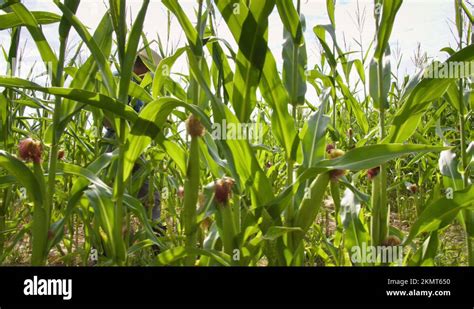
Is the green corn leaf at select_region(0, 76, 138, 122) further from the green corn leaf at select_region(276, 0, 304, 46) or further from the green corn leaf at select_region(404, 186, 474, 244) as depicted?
the green corn leaf at select_region(404, 186, 474, 244)

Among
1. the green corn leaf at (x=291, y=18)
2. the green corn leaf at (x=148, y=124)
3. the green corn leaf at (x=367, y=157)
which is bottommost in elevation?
the green corn leaf at (x=367, y=157)

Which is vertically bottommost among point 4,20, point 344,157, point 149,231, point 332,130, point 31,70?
point 149,231

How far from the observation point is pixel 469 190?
1.10m

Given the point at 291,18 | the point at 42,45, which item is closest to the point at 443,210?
the point at 291,18

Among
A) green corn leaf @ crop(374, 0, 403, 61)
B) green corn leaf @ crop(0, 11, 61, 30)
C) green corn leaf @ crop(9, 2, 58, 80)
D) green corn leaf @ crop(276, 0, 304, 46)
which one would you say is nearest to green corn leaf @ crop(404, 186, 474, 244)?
green corn leaf @ crop(374, 0, 403, 61)

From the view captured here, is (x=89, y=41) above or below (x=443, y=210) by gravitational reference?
above

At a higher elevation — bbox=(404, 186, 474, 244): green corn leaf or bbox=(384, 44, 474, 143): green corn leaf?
bbox=(384, 44, 474, 143): green corn leaf

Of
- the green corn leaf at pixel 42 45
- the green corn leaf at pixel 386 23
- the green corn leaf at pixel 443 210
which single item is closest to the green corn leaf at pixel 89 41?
the green corn leaf at pixel 42 45

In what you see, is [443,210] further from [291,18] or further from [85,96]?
[85,96]

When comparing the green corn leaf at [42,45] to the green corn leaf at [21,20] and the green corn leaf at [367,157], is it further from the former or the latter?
the green corn leaf at [367,157]
